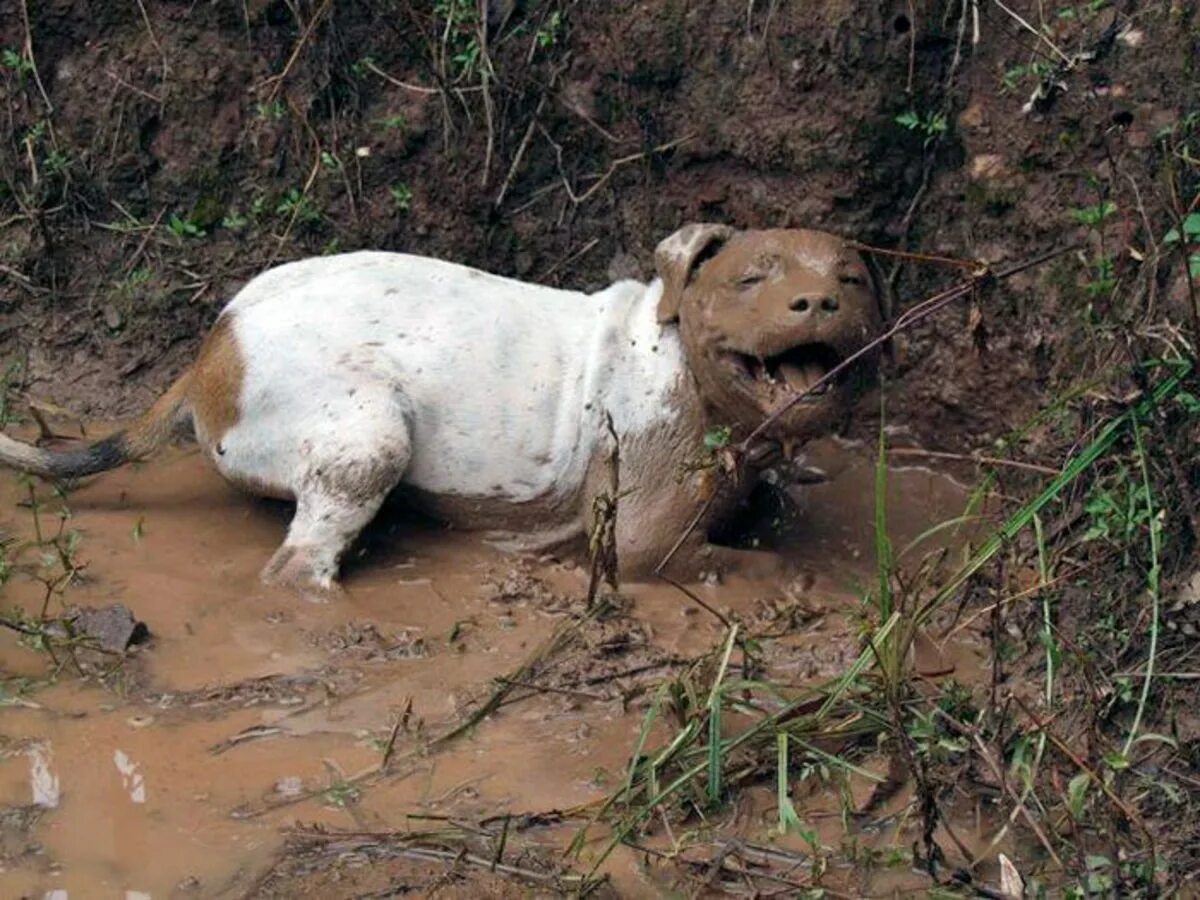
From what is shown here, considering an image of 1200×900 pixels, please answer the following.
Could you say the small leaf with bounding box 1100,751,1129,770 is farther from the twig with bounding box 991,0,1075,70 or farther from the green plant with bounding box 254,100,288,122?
the green plant with bounding box 254,100,288,122

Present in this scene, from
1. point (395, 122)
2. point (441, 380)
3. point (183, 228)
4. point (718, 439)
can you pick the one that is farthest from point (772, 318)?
point (183, 228)

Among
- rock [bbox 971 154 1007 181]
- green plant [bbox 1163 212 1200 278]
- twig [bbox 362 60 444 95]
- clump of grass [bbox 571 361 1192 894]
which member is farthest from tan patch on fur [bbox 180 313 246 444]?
green plant [bbox 1163 212 1200 278]

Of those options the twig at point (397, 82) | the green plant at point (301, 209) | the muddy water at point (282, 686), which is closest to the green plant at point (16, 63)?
the green plant at point (301, 209)

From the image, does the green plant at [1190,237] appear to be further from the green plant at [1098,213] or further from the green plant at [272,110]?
the green plant at [272,110]

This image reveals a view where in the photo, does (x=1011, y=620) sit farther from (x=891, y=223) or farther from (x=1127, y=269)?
(x=891, y=223)

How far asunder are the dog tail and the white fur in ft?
0.77

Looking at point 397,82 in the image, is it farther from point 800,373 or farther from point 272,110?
point 800,373

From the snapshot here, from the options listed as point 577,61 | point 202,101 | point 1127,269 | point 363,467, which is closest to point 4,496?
point 363,467

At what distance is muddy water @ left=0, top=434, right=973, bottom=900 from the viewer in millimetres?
4273

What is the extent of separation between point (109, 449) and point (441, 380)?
105 cm

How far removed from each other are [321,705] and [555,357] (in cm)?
157

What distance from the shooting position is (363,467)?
18.6ft

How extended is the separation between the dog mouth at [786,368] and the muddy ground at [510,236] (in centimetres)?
31

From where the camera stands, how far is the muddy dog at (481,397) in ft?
18.5
